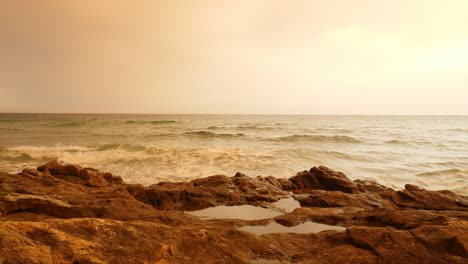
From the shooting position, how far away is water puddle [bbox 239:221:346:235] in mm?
5057

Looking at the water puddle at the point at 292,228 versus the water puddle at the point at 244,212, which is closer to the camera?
the water puddle at the point at 292,228

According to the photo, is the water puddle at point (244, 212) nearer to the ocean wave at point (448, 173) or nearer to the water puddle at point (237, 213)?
the water puddle at point (237, 213)

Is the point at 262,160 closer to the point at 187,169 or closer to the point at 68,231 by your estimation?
the point at 187,169

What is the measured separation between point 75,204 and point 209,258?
121 inches

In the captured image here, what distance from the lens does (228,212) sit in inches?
262

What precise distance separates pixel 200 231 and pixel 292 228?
2.40 m

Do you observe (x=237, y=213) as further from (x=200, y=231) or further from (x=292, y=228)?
(x=200, y=231)

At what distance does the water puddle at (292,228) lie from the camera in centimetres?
506

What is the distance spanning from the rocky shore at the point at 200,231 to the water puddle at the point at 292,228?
0.06 m

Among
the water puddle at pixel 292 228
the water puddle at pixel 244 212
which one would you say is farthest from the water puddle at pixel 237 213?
the water puddle at pixel 292 228

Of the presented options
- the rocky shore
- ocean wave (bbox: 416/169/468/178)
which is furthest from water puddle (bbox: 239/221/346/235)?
ocean wave (bbox: 416/169/468/178)

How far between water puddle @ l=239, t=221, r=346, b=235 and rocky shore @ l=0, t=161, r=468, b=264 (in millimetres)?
60

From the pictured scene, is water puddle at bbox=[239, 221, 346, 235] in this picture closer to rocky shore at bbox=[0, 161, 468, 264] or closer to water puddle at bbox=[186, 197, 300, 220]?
rocky shore at bbox=[0, 161, 468, 264]

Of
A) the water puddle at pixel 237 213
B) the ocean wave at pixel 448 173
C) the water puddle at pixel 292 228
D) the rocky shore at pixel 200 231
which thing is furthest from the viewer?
the ocean wave at pixel 448 173
